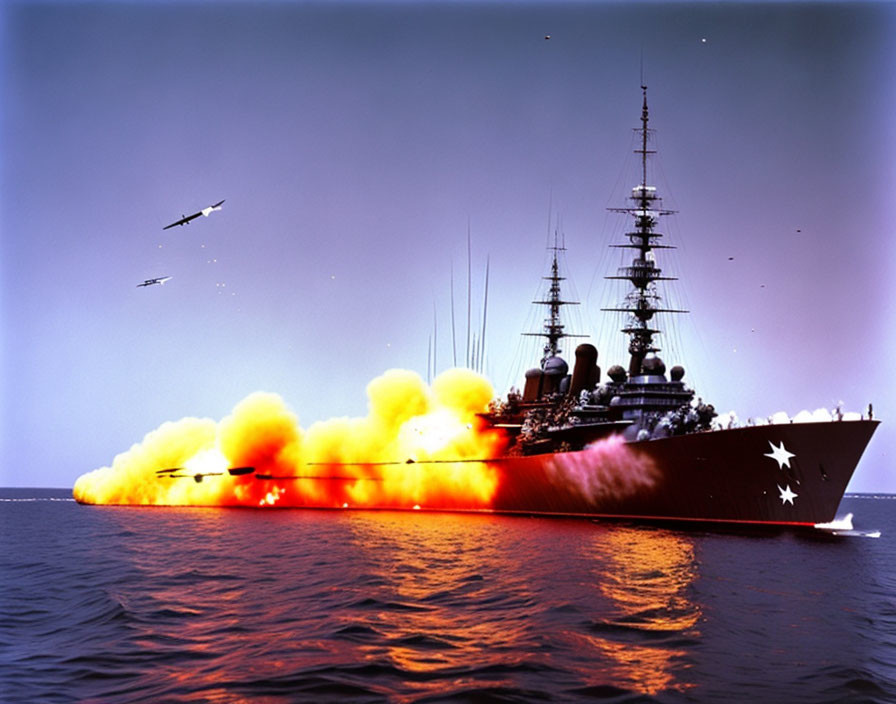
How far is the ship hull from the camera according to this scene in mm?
37250

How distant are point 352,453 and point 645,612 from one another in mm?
57032

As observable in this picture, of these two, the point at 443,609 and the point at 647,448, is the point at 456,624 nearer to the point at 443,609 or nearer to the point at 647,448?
the point at 443,609

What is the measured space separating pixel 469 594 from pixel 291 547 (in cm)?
1612

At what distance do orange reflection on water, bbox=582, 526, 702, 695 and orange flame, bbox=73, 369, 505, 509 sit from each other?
90.7ft

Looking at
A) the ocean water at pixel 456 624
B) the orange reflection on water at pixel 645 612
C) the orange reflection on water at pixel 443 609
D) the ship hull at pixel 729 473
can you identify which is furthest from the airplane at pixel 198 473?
the orange reflection on water at pixel 645 612

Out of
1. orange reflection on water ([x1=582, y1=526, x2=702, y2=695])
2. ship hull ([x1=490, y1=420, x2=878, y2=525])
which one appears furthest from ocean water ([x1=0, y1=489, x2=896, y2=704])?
ship hull ([x1=490, y1=420, x2=878, y2=525])

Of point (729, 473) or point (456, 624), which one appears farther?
point (729, 473)

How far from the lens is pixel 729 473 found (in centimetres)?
3922

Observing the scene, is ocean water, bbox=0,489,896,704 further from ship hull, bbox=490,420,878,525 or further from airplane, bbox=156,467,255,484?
airplane, bbox=156,467,255,484

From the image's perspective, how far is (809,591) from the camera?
22.4 metres

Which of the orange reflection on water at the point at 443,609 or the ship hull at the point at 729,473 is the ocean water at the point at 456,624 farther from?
the ship hull at the point at 729,473

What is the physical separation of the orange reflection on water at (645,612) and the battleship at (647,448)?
7.03 m

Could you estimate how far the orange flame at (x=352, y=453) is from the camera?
→ 210 ft

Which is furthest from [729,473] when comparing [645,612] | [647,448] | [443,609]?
[443,609]
